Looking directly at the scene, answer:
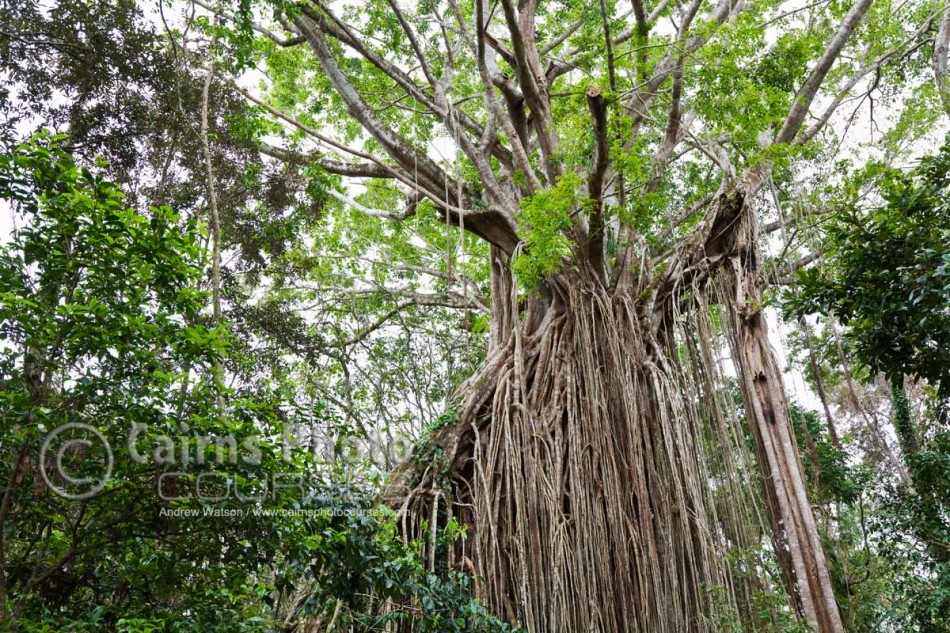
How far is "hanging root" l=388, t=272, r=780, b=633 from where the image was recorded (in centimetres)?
349

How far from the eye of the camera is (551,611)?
334 cm

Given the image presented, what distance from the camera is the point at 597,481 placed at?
385cm

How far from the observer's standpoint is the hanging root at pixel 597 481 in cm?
349

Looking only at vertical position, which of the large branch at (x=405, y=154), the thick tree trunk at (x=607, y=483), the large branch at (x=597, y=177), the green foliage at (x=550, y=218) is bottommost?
the thick tree trunk at (x=607, y=483)

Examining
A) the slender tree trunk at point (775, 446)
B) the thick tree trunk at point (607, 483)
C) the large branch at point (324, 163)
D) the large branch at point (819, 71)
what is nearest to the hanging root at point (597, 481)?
the thick tree trunk at point (607, 483)

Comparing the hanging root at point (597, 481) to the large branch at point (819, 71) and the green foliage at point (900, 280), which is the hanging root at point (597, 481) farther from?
the large branch at point (819, 71)

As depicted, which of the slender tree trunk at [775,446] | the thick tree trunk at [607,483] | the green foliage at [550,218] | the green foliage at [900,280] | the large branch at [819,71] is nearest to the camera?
the green foliage at [900,280]

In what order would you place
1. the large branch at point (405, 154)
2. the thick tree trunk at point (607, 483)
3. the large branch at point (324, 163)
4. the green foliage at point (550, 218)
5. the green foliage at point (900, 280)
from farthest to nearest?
the large branch at point (324, 163) → the large branch at point (405, 154) → the green foliage at point (550, 218) → the thick tree trunk at point (607, 483) → the green foliage at point (900, 280)

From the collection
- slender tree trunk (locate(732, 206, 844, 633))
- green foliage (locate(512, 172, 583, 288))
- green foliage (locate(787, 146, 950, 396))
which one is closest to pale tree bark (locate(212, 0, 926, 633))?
slender tree trunk (locate(732, 206, 844, 633))

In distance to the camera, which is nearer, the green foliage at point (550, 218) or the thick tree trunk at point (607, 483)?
the thick tree trunk at point (607, 483)

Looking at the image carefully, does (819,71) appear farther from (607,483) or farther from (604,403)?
(607,483)

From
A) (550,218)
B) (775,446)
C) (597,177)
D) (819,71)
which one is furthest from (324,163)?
(775,446)

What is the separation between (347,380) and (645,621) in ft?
10.3

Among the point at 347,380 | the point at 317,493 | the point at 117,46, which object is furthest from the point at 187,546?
the point at 347,380
